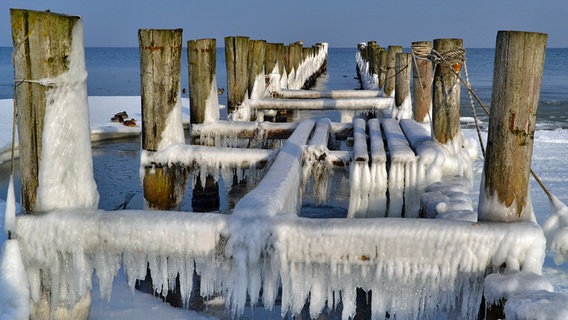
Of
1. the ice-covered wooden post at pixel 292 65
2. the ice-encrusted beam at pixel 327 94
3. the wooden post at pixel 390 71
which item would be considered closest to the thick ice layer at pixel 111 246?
the wooden post at pixel 390 71

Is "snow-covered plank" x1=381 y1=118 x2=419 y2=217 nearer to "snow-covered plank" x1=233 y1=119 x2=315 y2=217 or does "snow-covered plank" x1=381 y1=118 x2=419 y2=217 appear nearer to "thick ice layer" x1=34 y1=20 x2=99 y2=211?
"snow-covered plank" x1=233 y1=119 x2=315 y2=217

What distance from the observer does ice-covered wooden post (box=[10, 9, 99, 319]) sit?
3.25m

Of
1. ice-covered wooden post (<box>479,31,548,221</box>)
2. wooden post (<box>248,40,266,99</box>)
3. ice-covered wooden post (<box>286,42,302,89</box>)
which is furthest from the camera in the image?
ice-covered wooden post (<box>286,42,302,89</box>)

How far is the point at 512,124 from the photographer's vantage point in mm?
3051

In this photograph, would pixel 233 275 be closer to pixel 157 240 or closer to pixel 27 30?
pixel 157 240

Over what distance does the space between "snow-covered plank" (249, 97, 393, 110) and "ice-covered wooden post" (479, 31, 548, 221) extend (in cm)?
579

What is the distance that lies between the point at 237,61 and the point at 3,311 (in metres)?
Result: 5.34

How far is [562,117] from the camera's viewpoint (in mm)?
20016

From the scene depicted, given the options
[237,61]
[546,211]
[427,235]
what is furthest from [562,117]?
[427,235]

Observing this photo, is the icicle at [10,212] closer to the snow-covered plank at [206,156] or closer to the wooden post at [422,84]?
the snow-covered plank at [206,156]

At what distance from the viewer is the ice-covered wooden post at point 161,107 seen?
477 centimetres

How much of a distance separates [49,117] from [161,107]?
→ 1534 millimetres

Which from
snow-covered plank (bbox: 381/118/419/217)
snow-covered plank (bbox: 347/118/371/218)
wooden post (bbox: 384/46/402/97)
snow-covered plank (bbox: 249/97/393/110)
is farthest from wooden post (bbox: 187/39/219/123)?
wooden post (bbox: 384/46/402/97)

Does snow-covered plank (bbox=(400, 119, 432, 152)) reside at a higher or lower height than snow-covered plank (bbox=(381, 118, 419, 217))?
higher
